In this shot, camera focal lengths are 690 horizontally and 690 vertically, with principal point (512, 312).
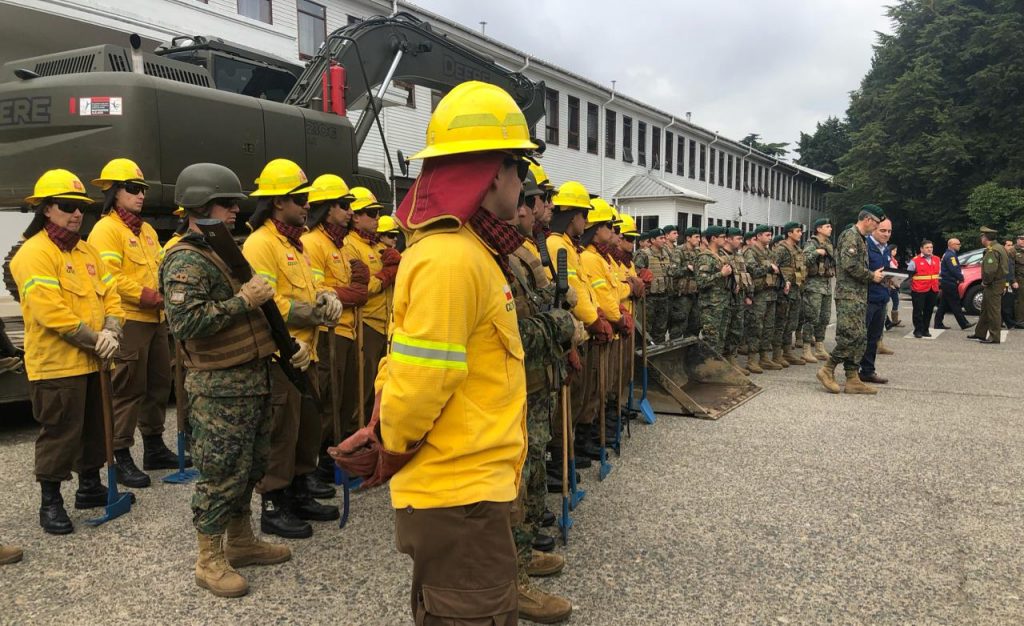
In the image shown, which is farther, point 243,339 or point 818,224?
point 818,224

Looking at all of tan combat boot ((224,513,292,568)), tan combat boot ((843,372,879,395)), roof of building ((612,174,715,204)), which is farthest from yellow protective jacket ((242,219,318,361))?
roof of building ((612,174,715,204))

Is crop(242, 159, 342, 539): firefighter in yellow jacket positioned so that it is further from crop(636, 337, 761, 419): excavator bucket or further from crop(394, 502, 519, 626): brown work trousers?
crop(636, 337, 761, 419): excavator bucket

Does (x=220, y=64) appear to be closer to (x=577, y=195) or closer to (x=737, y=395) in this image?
(x=577, y=195)

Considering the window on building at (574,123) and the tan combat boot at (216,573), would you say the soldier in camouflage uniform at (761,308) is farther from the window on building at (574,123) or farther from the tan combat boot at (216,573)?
the window on building at (574,123)

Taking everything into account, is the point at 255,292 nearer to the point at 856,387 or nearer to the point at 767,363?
the point at 856,387

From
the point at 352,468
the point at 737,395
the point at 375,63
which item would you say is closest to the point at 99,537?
the point at 352,468

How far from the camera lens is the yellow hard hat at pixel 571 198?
5.38m

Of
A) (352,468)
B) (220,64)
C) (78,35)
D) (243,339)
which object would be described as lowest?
(352,468)

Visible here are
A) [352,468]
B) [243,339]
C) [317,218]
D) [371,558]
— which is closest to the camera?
[352,468]

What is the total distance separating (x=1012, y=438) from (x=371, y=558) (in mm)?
5871

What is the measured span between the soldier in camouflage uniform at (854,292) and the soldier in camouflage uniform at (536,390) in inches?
220

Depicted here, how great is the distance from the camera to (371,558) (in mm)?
3820

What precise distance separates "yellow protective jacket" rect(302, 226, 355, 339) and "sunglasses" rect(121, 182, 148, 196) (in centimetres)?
135

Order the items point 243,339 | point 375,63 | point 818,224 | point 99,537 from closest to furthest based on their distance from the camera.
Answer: point 243,339 < point 99,537 < point 375,63 < point 818,224
